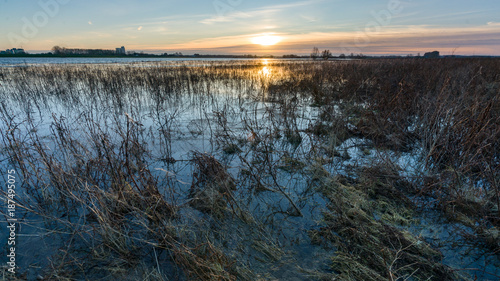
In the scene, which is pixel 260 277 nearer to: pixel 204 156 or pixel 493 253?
pixel 204 156

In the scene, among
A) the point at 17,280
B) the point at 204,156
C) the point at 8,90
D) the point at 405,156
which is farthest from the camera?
the point at 8,90

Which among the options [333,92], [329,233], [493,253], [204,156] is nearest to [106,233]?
[204,156]

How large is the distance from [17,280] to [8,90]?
43.1 feet

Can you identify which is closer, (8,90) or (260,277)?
(260,277)

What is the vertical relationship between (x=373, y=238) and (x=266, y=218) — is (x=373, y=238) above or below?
above

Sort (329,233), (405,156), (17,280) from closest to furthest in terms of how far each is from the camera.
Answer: (17,280), (329,233), (405,156)

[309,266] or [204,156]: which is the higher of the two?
[204,156]

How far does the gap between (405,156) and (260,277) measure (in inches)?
162

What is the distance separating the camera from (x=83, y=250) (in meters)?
2.39

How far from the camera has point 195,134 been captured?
6.01 meters

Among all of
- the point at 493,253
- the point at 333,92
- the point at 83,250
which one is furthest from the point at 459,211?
the point at 333,92

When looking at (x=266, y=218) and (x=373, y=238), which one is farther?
(x=266, y=218)

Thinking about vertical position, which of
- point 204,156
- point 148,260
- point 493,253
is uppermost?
point 204,156

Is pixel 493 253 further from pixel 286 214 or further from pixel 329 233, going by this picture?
pixel 286 214
